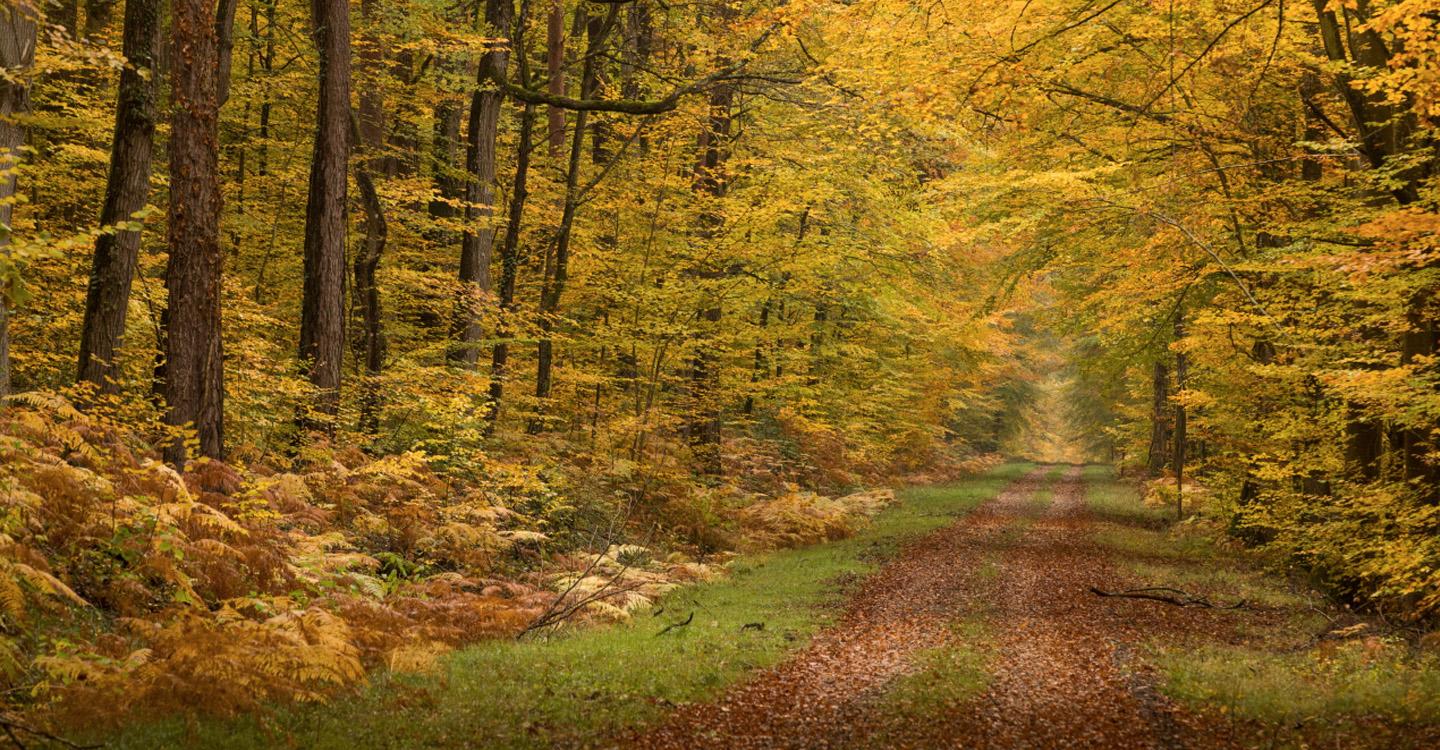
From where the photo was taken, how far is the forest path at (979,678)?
7270 millimetres

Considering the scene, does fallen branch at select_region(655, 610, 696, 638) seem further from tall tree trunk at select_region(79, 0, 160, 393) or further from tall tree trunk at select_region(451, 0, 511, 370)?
tall tree trunk at select_region(451, 0, 511, 370)

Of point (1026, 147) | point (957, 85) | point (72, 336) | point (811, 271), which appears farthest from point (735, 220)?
point (72, 336)

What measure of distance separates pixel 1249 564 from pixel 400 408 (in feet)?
50.3

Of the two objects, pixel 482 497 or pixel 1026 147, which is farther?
pixel 1026 147

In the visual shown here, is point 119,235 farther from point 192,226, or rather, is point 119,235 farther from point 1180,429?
point 1180,429

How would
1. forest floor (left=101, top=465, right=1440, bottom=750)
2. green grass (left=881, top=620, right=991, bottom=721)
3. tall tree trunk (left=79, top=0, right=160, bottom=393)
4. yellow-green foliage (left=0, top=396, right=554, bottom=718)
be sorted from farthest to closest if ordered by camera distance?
tall tree trunk (left=79, top=0, right=160, bottom=393) < green grass (left=881, top=620, right=991, bottom=721) < forest floor (left=101, top=465, right=1440, bottom=750) < yellow-green foliage (left=0, top=396, right=554, bottom=718)

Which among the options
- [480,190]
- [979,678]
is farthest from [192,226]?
[979,678]

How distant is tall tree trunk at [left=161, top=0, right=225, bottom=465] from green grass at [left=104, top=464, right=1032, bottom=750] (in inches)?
152

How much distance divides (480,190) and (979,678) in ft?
Result: 38.9

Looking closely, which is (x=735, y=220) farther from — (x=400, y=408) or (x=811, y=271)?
(x=400, y=408)

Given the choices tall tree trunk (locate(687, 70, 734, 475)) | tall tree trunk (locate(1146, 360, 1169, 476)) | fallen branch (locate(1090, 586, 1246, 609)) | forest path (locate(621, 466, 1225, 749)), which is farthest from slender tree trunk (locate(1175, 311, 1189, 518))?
tall tree trunk (locate(687, 70, 734, 475))

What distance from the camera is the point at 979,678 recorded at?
29.1 ft

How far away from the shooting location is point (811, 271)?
66.5 ft

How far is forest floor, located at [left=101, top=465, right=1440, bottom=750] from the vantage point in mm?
6711
